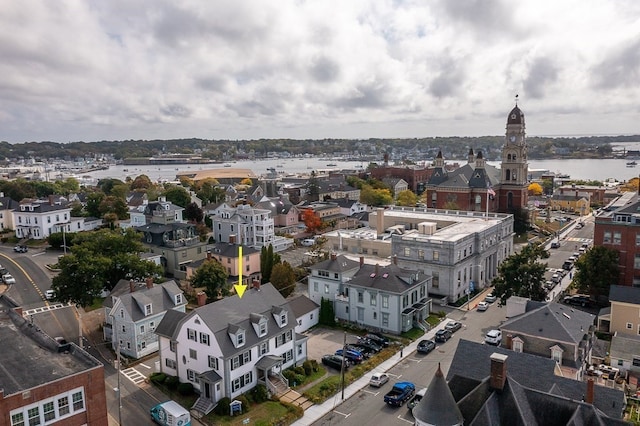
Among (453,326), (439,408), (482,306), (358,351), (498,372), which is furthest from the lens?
(482,306)

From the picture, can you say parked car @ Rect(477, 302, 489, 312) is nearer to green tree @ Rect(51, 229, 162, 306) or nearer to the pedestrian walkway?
the pedestrian walkway

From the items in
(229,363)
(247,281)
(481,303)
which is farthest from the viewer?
(247,281)

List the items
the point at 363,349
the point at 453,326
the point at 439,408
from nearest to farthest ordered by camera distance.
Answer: the point at 439,408
the point at 363,349
the point at 453,326

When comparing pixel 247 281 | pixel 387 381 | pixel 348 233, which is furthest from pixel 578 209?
pixel 387 381

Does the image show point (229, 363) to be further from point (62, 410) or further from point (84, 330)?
point (84, 330)

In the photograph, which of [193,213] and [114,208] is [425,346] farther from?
[114,208]

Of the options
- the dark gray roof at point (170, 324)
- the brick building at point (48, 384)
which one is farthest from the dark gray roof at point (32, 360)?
the dark gray roof at point (170, 324)

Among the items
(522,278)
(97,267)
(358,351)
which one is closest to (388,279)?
(358,351)

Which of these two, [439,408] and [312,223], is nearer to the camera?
[439,408]

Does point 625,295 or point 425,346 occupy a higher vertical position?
point 625,295
